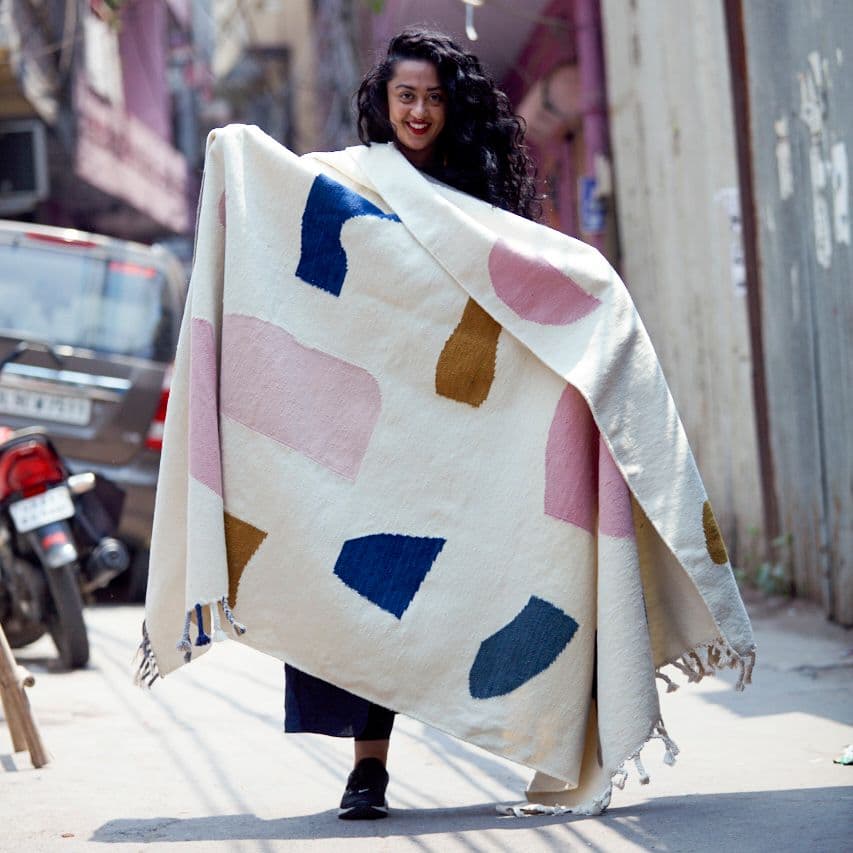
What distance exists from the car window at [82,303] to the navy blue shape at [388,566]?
5.23m

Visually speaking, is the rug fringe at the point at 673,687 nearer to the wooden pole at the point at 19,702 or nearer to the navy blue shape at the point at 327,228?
the navy blue shape at the point at 327,228

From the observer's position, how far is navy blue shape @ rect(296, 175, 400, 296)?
368 cm

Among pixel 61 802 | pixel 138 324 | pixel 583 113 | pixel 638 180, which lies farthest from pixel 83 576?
pixel 583 113

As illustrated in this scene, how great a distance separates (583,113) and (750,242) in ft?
12.3

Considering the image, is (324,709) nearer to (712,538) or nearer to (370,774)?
(370,774)

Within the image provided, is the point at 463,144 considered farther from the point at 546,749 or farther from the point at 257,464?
the point at 546,749

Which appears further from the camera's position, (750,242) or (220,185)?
(750,242)

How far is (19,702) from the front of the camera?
4.38 metres

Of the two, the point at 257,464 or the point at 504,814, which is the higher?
the point at 257,464

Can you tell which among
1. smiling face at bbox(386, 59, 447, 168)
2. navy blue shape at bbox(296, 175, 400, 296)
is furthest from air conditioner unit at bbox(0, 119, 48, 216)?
navy blue shape at bbox(296, 175, 400, 296)

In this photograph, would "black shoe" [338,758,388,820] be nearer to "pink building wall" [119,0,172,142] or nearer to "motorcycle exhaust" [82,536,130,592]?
"motorcycle exhaust" [82,536,130,592]

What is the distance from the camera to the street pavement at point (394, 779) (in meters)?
3.38

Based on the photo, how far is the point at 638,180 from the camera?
32.2 ft

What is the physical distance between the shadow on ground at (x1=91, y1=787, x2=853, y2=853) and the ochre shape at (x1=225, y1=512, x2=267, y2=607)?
1.72 feet
